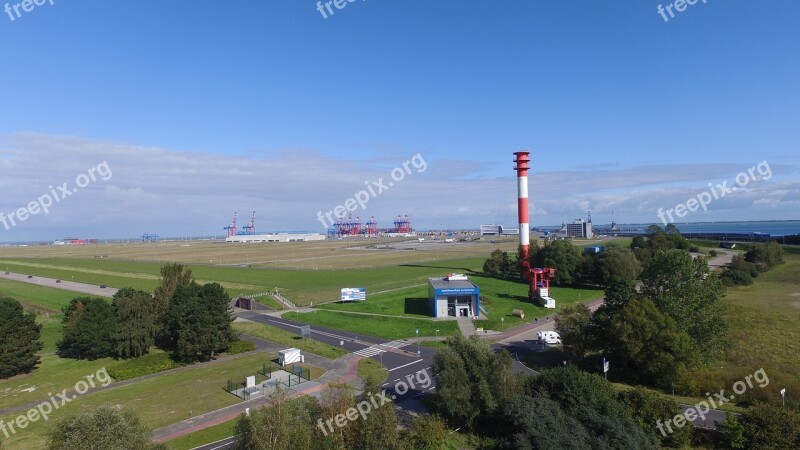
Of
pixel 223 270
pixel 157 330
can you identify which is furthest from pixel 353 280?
pixel 157 330

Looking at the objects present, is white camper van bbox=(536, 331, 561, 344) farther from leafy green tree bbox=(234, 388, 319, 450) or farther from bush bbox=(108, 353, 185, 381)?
bush bbox=(108, 353, 185, 381)

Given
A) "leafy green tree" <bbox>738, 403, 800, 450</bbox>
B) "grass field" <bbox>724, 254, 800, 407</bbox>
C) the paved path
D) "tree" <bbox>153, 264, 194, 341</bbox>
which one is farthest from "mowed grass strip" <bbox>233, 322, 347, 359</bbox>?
the paved path

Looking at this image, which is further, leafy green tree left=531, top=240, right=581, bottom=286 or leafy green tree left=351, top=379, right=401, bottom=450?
leafy green tree left=531, top=240, right=581, bottom=286

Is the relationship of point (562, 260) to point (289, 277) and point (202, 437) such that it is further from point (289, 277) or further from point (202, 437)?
point (202, 437)

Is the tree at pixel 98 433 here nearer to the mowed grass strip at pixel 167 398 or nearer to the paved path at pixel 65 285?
the mowed grass strip at pixel 167 398

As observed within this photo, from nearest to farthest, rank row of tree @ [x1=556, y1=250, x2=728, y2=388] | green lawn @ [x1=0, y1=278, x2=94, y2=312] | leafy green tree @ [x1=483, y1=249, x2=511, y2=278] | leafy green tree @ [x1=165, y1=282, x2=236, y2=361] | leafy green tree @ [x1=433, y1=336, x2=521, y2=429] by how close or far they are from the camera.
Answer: leafy green tree @ [x1=433, y1=336, x2=521, y2=429], row of tree @ [x1=556, y1=250, x2=728, y2=388], leafy green tree @ [x1=165, y1=282, x2=236, y2=361], green lawn @ [x1=0, y1=278, x2=94, y2=312], leafy green tree @ [x1=483, y1=249, x2=511, y2=278]

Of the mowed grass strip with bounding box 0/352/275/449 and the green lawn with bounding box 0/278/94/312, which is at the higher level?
the green lawn with bounding box 0/278/94/312

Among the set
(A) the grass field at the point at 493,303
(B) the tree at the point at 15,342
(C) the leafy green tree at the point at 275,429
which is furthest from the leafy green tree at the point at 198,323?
(C) the leafy green tree at the point at 275,429
